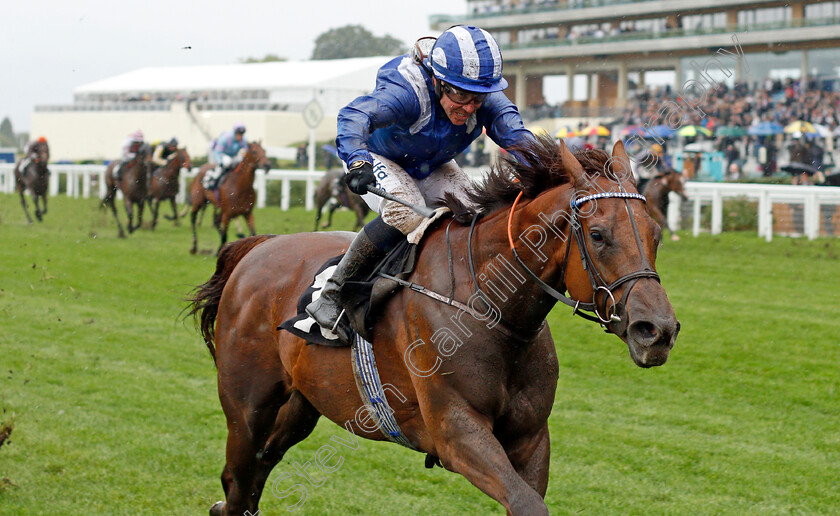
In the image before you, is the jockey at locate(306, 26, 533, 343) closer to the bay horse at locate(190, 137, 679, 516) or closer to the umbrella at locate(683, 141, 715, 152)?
the bay horse at locate(190, 137, 679, 516)

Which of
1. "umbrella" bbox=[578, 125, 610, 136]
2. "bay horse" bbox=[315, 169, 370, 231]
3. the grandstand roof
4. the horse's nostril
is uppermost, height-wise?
the grandstand roof

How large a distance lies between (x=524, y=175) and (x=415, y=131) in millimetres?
553

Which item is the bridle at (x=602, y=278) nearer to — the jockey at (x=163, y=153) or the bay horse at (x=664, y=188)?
the bay horse at (x=664, y=188)

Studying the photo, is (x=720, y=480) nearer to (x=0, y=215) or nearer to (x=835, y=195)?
(x=835, y=195)

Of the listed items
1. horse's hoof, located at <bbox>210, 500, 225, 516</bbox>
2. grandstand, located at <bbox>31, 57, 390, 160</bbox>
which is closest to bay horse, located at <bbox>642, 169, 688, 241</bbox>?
horse's hoof, located at <bbox>210, 500, 225, 516</bbox>

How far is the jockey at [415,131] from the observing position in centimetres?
319

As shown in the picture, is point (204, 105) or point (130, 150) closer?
point (130, 150)

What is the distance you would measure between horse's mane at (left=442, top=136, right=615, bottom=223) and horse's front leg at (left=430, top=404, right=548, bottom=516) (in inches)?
28.2

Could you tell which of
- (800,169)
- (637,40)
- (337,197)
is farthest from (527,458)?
(637,40)

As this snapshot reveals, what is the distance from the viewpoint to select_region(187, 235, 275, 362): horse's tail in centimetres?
453

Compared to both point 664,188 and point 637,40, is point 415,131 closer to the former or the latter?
point 664,188

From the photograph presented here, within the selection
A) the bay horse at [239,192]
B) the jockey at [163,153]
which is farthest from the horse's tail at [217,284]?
the jockey at [163,153]

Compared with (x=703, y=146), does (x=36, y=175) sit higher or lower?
lower

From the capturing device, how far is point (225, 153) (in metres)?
14.3
